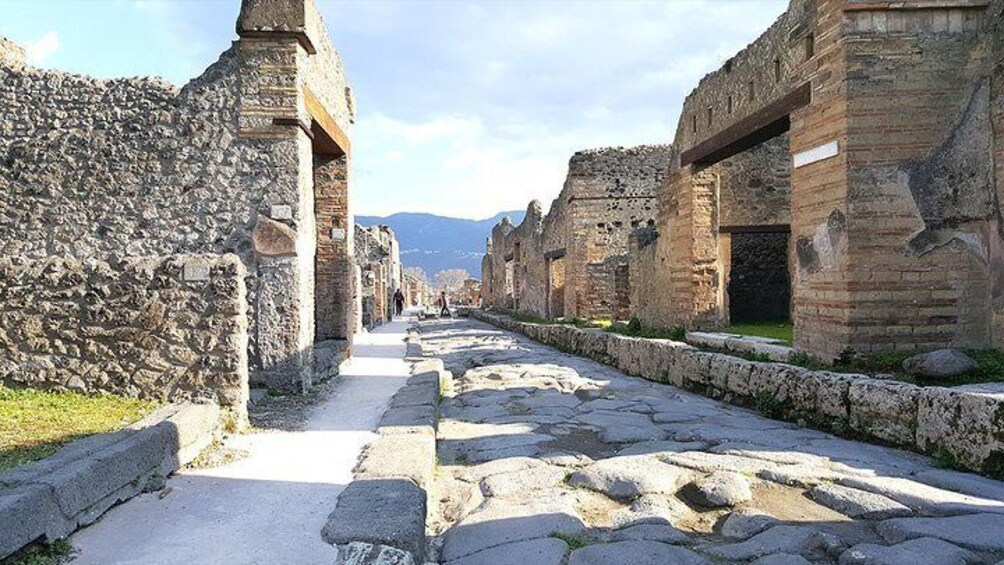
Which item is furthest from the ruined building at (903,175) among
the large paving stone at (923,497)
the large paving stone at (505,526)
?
the large paving stone at (505,526)

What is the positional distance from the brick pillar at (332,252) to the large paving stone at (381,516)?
5562 mm

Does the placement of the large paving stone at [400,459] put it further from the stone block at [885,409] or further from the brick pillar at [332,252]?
the brick pillar at [332,252]

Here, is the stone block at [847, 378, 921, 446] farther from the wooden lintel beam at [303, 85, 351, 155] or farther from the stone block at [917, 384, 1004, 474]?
the wooden lintel beam at [303, 85, 351, 155]

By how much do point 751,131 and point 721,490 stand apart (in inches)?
183

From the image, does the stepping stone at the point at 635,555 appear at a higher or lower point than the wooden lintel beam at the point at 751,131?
lower

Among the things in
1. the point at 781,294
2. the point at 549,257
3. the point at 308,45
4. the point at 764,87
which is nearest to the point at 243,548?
the point at 308,45

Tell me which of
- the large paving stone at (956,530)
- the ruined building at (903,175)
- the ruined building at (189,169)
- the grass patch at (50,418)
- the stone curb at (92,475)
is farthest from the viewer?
the ruined building at (189,169)

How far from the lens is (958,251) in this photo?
4719mm

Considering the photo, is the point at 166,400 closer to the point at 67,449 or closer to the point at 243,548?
the point at 67,449

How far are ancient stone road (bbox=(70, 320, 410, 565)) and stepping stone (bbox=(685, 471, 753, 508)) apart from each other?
63.8 inches

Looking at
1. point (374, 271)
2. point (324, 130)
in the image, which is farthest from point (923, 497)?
point (374, 271)

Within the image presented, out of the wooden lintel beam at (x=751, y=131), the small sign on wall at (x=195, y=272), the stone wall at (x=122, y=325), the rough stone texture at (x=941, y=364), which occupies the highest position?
the wooden lintel beam at (x=751, y=131)

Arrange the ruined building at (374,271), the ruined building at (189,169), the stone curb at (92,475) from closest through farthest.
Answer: the stone curb at (92,475) < the ruined building at (189,169) < the ruined building at (374,271)

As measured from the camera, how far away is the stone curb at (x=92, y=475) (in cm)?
215
